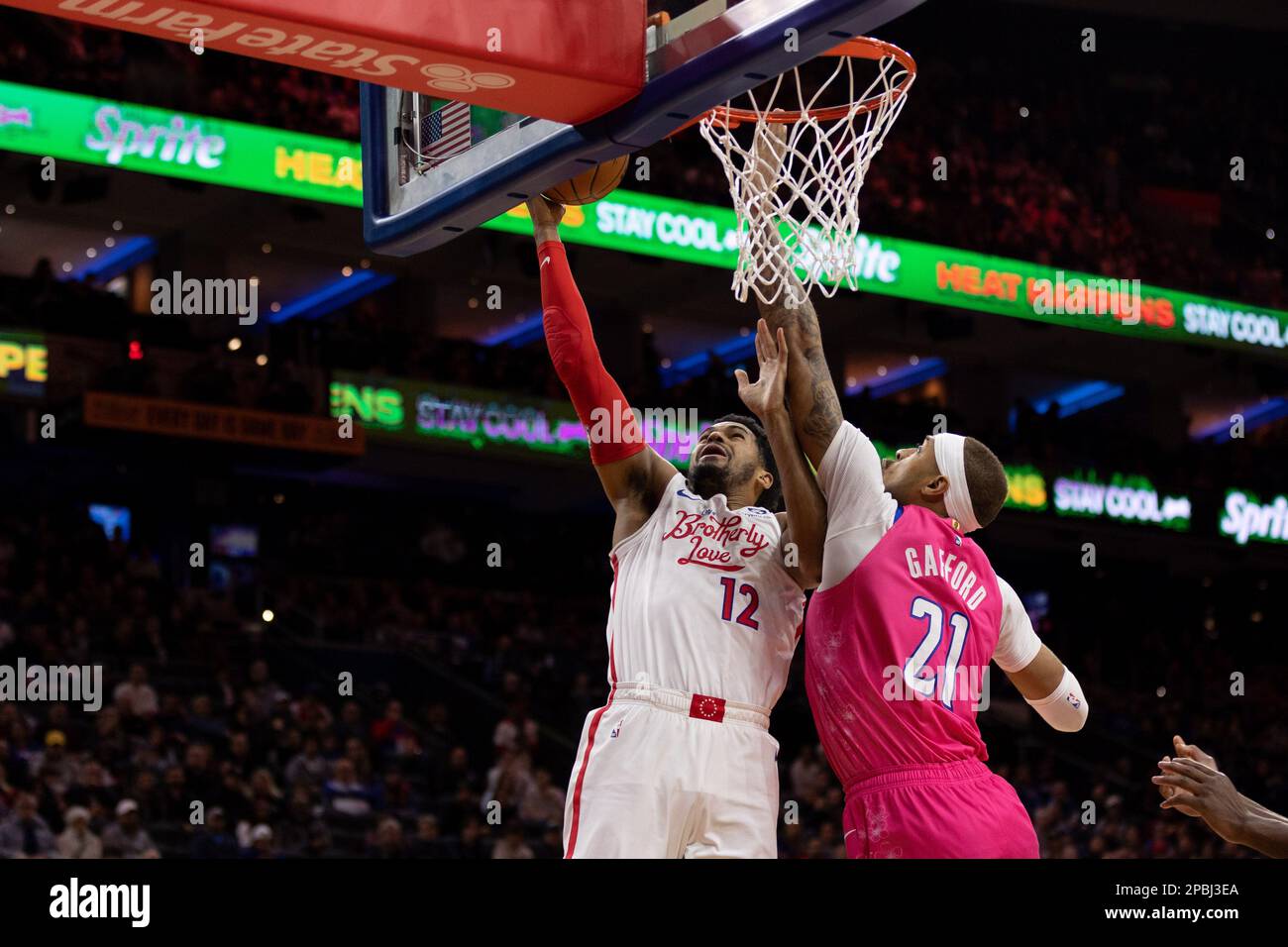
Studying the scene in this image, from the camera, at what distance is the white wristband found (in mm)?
5043

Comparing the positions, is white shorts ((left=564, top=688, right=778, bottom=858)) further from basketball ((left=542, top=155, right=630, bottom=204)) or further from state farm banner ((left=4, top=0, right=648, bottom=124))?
state farm banner ((left=4, top=0, right=648, bottom=124))

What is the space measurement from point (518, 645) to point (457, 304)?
7.03 meters

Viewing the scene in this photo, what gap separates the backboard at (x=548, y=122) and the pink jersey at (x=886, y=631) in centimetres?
101

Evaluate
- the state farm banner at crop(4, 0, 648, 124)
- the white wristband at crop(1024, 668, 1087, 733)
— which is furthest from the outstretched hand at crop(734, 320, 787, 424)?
the white wristband at crop(1024, 668, 1087, 733)

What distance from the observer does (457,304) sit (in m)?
22.3

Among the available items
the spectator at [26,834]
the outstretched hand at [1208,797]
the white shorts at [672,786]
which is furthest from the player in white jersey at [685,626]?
the spectator at [26,834]

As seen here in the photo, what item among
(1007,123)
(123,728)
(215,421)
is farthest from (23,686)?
(1007,123)

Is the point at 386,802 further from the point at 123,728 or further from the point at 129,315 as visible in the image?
the point at 129,315

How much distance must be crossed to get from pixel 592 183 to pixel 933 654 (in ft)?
5.11

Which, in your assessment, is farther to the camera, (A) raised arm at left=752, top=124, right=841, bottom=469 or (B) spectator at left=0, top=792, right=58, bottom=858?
(B) spectator at left=0, top=792, right=58, bottom=858

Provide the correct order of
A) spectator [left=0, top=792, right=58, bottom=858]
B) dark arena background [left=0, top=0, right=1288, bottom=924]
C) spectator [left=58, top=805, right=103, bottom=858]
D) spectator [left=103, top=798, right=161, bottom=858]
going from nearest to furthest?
1. spectator [left=0, top=792, right=58, bottom=858]
2. spectator [left=58, top=805, right=103, bottom=858]
3. spectator [left=103, top=798, right=161, bottom=858]
4. dark arena background [left=0, top=0, right=1288, bottom=924]

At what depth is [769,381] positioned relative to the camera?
4.50m

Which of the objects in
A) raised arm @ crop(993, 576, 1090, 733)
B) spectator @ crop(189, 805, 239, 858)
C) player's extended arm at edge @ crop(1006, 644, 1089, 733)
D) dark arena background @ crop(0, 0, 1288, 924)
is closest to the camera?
raised arm @ crop(993, 576, 1090, 733)

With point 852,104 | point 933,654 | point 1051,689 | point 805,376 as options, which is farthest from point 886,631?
point 852,104
